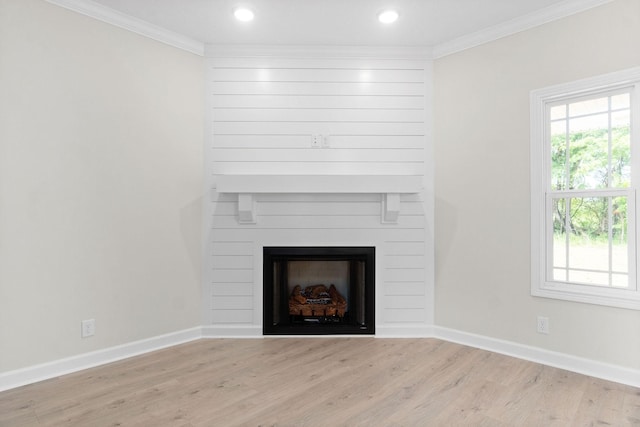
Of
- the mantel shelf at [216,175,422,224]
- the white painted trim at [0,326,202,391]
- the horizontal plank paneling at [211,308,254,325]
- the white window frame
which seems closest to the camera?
the white painted trim at [0,326,202,391]

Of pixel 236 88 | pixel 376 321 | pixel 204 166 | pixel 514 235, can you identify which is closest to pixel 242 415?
pixel 376 321

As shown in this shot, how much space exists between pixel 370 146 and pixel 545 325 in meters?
2.03

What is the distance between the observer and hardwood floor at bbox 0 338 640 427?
6.78 feet

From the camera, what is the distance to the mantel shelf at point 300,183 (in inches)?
130

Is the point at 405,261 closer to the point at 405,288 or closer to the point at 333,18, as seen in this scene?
the point at 405,288

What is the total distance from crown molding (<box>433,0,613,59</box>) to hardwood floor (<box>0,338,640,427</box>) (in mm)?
2596

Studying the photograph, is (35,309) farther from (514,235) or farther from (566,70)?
(566,70)

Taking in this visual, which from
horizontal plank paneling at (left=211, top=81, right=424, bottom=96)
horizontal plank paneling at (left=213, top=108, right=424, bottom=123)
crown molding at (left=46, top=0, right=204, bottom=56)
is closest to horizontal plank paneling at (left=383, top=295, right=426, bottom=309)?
horizontal plank paneling at (left=213, top=108, right=424, bottom=123)

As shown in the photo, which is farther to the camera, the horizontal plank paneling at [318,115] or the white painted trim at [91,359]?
the horizontal plank paneling at [318,115]

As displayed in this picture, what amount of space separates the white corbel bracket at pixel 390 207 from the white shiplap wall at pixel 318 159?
7 centimetres

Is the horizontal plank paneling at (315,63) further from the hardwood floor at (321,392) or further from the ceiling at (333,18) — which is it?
the hardwood floor at (321,392)

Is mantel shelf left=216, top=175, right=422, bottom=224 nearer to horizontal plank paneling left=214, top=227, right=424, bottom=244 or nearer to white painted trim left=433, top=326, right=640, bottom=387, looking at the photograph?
horizontal plank paneling left=214, top=227, right=424, bottom=244

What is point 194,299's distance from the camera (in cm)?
345

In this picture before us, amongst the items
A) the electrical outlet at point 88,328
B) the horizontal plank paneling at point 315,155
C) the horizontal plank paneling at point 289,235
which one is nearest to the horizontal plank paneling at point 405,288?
the horizontal plank paneling at point 289,235
